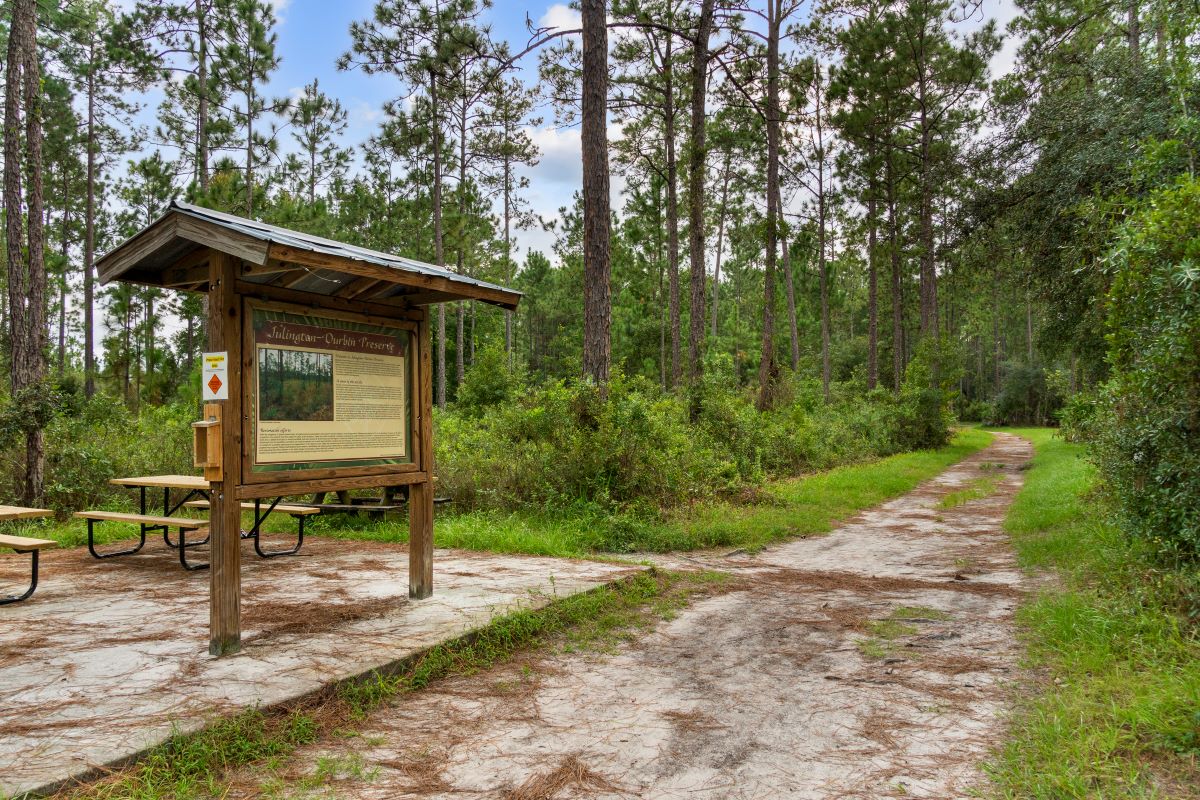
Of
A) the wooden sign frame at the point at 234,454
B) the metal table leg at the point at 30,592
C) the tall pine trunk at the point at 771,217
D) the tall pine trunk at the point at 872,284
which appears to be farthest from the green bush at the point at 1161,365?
the tall pine trunk at the point at 872,284

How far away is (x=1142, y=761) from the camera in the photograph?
2801 millimetres

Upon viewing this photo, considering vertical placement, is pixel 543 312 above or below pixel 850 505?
above

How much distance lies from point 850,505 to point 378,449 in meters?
8.93

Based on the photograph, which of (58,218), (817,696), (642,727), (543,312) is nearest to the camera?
A: (642,727)

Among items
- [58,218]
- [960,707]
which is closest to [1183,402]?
[960,707]

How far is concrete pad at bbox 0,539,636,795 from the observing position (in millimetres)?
3059

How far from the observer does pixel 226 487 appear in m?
3.98

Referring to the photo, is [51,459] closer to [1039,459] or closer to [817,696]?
[817,696]

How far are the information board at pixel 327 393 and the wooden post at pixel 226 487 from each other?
0.43 feet

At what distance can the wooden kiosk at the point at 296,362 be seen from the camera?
4.00m

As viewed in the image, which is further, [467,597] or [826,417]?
[826,417]

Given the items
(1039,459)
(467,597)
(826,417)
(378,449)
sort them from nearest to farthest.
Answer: (378,449) → (467,597) → (1039,459) → (826,417)

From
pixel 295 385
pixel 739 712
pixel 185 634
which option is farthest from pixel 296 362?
pixel 739 712

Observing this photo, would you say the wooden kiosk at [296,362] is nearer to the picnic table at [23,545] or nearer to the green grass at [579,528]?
the picnic table at [23,545]
